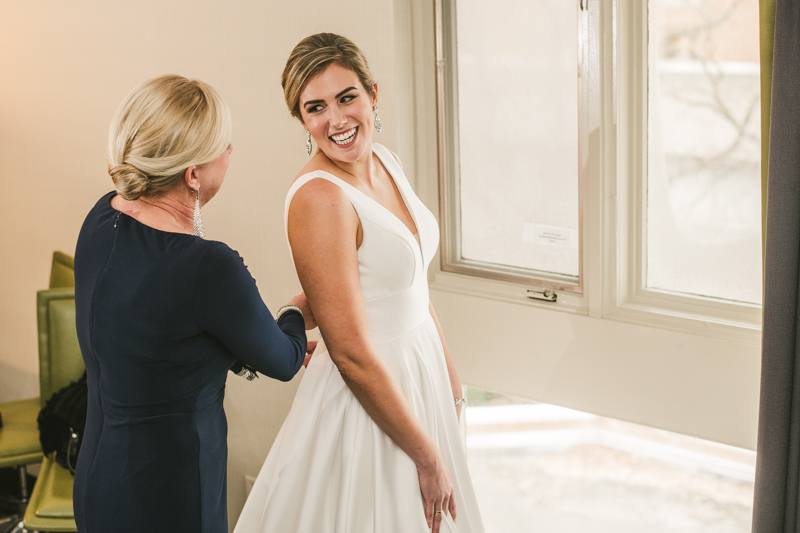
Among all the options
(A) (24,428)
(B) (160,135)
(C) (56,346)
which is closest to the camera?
(B) (160,135)

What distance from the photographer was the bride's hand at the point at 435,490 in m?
1.67

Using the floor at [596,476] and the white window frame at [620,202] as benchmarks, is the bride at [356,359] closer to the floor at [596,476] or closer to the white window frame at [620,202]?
the white window frame at [620,202]

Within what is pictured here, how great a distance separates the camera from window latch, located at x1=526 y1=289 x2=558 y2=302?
7.68 ft

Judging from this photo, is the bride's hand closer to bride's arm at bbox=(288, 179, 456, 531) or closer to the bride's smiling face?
bride's arm at bbox=(288, 179, 456, 531)

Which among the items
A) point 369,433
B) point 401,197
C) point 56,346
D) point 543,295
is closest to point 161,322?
point 369,433

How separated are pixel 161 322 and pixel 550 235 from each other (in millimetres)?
1376

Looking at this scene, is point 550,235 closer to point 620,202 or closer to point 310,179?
point 620,202

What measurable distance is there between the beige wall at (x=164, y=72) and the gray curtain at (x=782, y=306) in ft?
3.66

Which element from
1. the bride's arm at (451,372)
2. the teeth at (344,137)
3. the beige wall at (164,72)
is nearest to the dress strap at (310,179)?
the teeth at (344,137)

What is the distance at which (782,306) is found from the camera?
1.72m

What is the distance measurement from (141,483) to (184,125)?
69 cm

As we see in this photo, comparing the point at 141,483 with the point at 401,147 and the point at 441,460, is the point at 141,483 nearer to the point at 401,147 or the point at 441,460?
the point at 441,460

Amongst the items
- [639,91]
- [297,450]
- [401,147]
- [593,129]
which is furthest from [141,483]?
[639,91]

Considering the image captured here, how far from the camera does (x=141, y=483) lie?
147 centimetres
